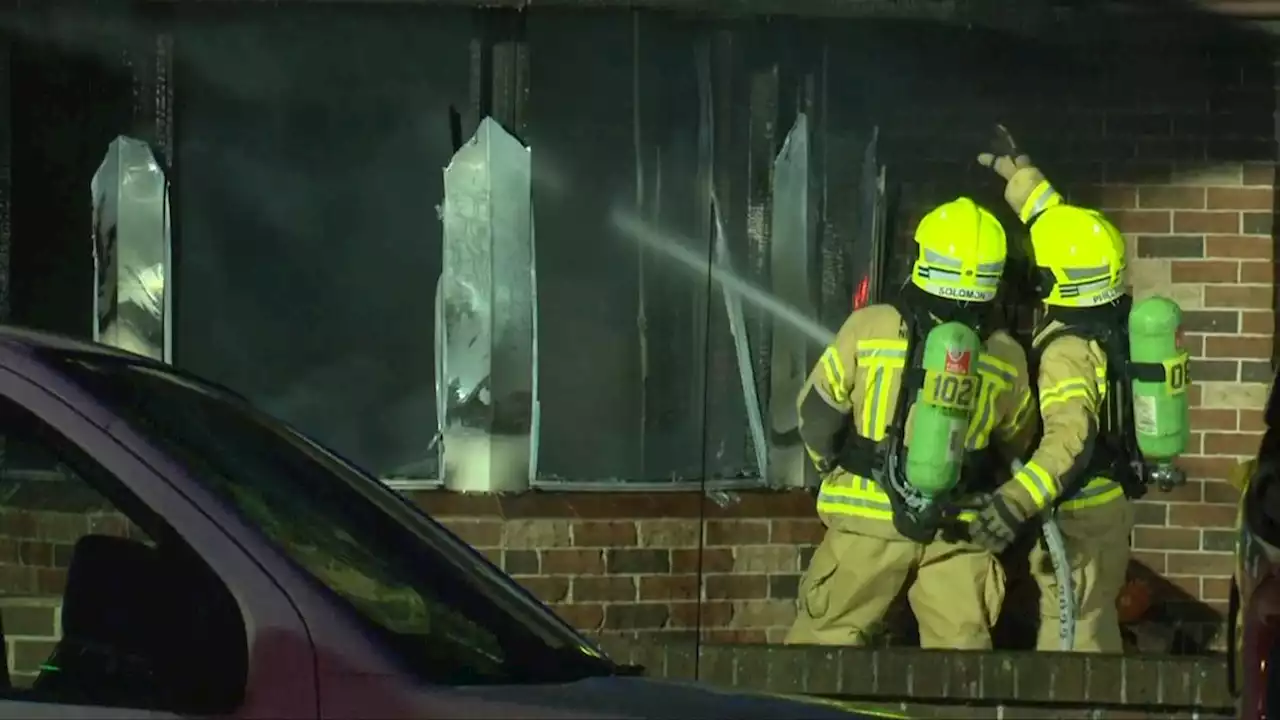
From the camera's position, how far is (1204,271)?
7.13 metres

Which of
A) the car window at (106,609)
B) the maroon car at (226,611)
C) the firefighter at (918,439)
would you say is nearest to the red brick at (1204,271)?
the firefighter at (918,439)

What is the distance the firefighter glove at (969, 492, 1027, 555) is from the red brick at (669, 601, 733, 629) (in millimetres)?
1286

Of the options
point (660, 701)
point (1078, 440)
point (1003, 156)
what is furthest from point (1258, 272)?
point (660, 701)

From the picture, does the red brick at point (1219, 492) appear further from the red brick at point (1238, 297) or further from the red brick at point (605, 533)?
the red brick at point (605, 533)

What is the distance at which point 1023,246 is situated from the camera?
689 cm

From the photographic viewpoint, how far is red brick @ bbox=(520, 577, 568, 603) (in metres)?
7.10

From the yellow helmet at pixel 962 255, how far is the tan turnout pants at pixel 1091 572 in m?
0.93

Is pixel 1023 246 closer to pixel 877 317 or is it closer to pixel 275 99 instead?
pixel 877 317

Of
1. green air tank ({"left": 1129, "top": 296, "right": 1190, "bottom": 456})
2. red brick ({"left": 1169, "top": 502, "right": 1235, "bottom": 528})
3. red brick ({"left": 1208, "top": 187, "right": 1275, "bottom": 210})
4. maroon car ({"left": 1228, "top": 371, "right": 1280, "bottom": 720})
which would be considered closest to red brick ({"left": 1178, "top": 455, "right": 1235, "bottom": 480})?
red brick ({"left": 1169, "top": 502, "right": 1235, "bottom": 528})

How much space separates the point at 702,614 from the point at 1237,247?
8.52ft

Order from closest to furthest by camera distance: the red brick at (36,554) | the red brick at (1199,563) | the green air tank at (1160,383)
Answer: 1. the red brick at (36,554)
2. the green air tank at (1160,383)
3. the red brick at (1199,563)

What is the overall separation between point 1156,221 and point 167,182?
3.96 metres

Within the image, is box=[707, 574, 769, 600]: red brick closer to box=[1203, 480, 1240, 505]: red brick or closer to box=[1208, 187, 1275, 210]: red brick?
box=[1203, 480, 1240, 505]: red brick

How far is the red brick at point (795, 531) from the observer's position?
7.21 metres
